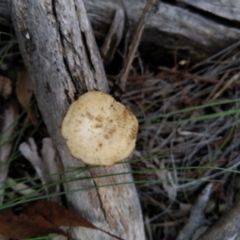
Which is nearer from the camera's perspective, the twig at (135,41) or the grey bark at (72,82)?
the grey bark at (72,82)

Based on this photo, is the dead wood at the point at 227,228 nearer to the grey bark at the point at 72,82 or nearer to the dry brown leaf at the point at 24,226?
the grey bark at the point at 72,82

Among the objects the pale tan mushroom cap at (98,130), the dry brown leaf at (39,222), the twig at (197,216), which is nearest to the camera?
the pale tan mushroom cap at (98,130)

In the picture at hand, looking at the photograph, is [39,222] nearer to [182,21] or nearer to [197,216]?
[197,216]

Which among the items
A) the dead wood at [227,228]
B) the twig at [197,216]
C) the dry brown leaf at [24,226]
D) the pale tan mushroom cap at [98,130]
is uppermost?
the pale tan mushroom cap at [98,130]

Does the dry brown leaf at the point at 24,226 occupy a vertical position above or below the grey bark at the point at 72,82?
below

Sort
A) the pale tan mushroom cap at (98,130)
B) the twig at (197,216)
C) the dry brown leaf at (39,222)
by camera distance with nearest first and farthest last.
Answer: the pale tan mushroom cap at (98,130), the dry brown leaf at (39,222), the twig at (197,216)

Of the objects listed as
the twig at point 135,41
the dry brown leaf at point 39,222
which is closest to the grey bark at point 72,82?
the dry brown leaf at point 39,222

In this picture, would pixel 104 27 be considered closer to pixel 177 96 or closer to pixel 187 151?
pixel 177 96

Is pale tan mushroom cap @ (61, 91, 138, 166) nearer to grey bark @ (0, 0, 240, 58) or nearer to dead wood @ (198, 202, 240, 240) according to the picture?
grey bark @ (0, 0, 240, 58)
